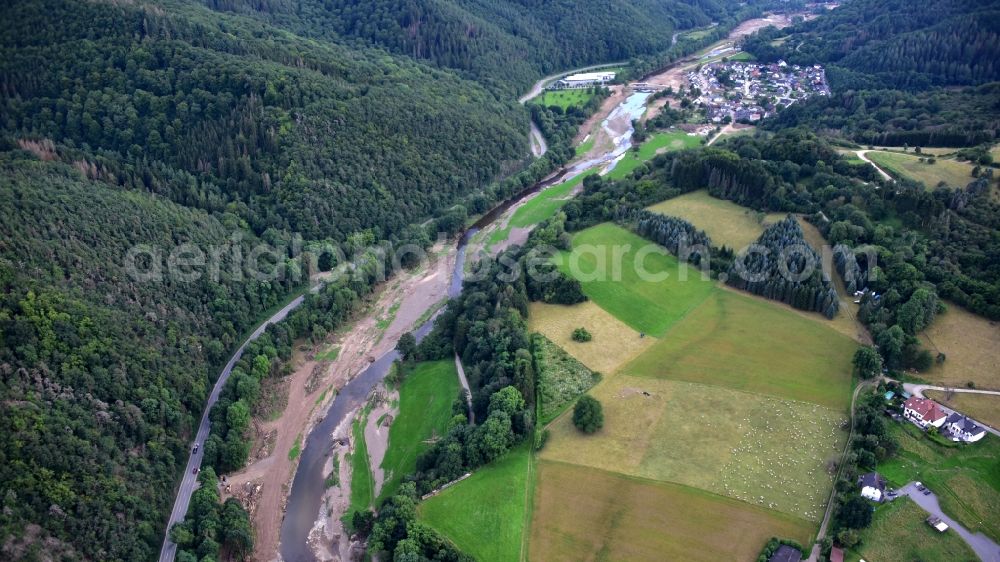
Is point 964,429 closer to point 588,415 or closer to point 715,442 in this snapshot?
point 715,442

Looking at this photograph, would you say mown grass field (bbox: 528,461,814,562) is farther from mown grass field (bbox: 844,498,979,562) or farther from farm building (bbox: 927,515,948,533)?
farm building (bbox: 927,515,948,533)

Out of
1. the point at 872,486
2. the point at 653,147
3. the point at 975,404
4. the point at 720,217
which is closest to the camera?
the point at 872,486

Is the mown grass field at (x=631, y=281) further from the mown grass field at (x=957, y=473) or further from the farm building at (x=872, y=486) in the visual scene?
the farm building at (x=872, y=486)

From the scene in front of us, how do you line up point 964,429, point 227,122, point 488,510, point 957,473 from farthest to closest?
point 227,122 → point 964,429 → point 488,510 → point 957,473

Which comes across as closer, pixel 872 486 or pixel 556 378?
pixel 872 486

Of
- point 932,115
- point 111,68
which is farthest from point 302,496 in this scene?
point 932,115

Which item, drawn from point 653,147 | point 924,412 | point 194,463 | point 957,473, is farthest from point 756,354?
point 653,147

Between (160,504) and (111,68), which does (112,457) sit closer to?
(160,504)
